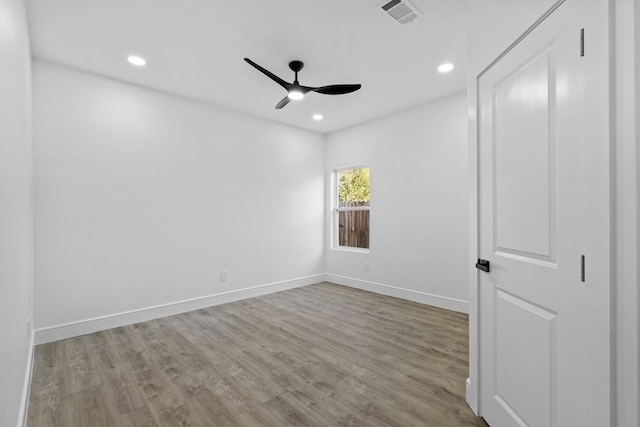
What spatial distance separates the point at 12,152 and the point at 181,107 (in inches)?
99.7

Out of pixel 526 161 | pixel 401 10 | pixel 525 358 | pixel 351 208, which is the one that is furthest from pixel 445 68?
pixel 525 358

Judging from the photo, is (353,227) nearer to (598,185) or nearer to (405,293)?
(405,293)

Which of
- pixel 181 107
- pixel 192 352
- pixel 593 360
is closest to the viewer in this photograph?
pixel 593 360

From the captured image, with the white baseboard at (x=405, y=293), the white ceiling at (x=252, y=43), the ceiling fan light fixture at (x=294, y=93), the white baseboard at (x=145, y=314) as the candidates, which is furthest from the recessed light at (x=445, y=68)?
the white baseboard at (x=145, y=314)

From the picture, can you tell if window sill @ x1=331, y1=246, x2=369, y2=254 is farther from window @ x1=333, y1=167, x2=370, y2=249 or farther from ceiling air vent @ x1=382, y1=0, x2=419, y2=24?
ceiling air vent @ x1=382, y1=0, x2=419, y2=24

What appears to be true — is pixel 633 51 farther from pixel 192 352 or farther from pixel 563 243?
pixel 192 352

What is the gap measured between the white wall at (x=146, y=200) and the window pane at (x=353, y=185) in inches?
38.4

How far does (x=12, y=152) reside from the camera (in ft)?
5.07

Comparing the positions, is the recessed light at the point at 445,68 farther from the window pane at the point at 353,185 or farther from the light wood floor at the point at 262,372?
the light wood floor at the point at 262,372

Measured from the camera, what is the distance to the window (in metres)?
5.06

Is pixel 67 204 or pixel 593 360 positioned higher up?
pixel 67 204

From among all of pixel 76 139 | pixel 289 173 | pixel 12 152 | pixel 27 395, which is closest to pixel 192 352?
pixel 27 395

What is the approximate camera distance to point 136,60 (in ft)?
9.69

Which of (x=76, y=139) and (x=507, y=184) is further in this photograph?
(x=76, y=139)
